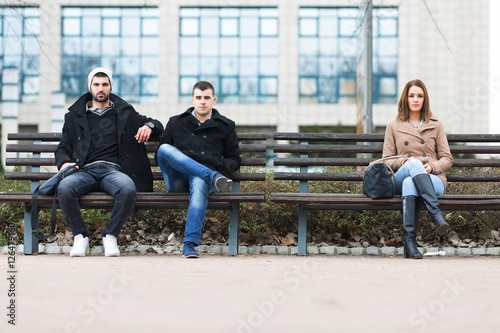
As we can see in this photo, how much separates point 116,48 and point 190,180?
37.8m

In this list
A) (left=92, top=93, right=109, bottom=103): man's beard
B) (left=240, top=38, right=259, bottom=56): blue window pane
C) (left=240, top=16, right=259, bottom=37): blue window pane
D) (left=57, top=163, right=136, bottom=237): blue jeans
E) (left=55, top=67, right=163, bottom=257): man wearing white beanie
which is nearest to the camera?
(left=57, top=163, right=136, bottom=237): blue jeans

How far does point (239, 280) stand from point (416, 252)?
→ 2451mm

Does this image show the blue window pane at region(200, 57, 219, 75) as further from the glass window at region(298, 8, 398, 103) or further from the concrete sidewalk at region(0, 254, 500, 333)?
the concrete sidewalk at region(0, 254, 500, 333)

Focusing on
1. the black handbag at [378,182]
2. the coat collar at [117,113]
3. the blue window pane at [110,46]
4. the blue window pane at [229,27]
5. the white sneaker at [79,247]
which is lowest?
the white sneaker at [79,247]

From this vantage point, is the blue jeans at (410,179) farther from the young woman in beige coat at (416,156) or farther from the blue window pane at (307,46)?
the blue window pane at (307,46)

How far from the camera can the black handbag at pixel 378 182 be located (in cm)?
795

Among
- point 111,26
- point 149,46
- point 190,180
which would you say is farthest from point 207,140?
point 111,26

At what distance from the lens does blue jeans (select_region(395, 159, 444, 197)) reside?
7.87 meters

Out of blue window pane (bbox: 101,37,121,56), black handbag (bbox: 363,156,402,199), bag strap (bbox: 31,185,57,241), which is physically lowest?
bag strap (bbox: 31,185,57,241)

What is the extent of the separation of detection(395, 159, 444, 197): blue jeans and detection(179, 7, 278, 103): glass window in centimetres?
3668

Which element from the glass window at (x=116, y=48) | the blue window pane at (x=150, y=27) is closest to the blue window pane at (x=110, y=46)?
the glass window at (x=116, y=48)

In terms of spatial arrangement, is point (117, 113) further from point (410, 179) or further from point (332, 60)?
point (332, 60)

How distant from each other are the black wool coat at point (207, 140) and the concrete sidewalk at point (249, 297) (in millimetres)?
1407

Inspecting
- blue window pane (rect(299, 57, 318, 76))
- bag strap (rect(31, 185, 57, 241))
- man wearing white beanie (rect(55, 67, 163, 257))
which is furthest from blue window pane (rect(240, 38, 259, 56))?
bag strap (rect(31, 185, 57, 241))
